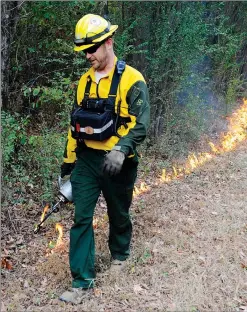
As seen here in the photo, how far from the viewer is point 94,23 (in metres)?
3.82

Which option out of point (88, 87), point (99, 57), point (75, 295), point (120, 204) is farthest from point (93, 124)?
point (75, 295)

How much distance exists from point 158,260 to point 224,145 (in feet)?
16.9

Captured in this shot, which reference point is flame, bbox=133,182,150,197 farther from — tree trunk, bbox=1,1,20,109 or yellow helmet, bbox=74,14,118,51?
yellow helmet, bbox=74,14,118,51

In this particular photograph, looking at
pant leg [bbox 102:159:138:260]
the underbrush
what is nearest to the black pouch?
pant leg [bbox 102:159:138:260]

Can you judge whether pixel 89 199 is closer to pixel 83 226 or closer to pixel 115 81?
pixel 83 226

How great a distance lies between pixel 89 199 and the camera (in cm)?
409

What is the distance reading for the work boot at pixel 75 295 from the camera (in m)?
3.94

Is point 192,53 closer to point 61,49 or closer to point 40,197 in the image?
point 61,49

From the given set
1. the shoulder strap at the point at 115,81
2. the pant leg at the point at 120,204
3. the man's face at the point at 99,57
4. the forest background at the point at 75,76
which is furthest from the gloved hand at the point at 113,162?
the forest background at the point at 75,76

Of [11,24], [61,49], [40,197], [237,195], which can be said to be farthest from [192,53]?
[40,197]

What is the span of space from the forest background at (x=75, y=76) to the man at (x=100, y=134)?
1668 millimetres

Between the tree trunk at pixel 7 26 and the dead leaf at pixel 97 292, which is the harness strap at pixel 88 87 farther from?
the tree trunk at pixel 7 26

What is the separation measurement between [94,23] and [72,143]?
3.92ft

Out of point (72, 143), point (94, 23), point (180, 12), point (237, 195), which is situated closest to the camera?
point (94, 23)
